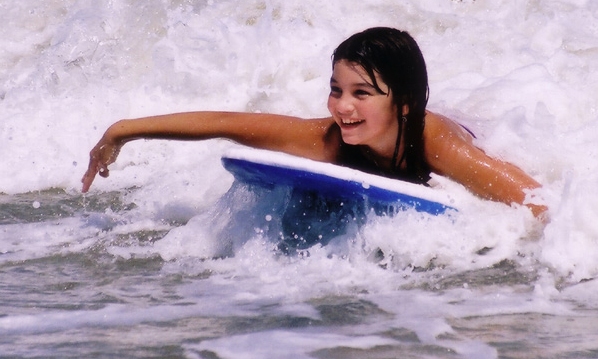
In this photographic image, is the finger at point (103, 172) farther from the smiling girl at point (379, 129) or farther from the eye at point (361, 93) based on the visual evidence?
the eye at point (361, 93)

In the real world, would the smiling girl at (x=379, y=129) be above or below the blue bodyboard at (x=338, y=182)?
above

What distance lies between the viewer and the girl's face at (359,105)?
3.70 metres

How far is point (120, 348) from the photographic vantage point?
2666 mm

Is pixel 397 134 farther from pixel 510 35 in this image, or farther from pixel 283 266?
pixel 510 35

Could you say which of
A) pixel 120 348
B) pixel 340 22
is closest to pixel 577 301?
pixel 120 348

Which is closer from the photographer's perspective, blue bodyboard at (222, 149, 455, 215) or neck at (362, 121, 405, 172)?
blue bodyboard at (222, 149, 455, 215)

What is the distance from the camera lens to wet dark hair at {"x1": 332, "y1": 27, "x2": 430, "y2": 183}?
368 centimetres

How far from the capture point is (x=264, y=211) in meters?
3.82

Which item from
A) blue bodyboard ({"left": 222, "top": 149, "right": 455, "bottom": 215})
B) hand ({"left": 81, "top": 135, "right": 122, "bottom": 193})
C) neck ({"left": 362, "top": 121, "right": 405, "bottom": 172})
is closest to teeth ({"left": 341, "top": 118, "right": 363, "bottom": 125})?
neck ({"left": 362, "top": 121, "right": 405, "bottom": 172})

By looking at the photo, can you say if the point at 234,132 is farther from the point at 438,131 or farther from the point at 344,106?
the point at 438,131

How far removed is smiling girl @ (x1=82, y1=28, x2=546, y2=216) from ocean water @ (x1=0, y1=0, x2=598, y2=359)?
13 centimetres

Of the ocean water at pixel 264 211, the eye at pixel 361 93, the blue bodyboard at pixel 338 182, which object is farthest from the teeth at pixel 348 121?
the ocean water at pixel 264 211

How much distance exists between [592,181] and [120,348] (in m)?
2.15

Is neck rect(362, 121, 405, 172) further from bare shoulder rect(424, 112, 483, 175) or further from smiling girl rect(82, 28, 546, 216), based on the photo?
bare shoulder rect(424, 112, 483, 175)
